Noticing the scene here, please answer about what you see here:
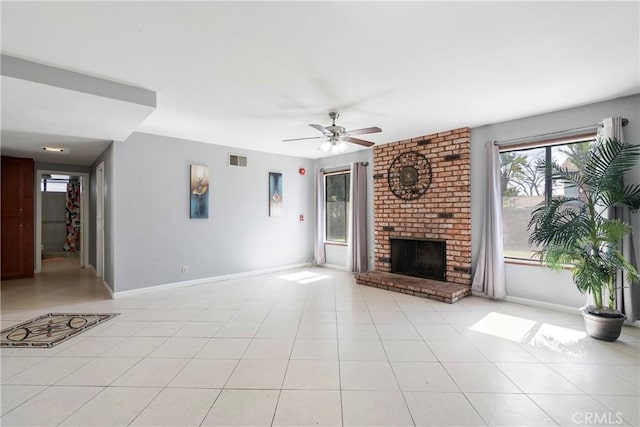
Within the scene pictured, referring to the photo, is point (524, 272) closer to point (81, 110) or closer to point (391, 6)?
point (391, 6)

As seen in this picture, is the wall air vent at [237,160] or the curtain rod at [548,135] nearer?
the curtain rod at [548,135]

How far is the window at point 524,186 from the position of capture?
3.76m

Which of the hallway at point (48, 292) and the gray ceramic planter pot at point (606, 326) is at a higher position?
the gray ceramic planter pot at point (606, 326)

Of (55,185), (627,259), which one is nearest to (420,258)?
(627,259)

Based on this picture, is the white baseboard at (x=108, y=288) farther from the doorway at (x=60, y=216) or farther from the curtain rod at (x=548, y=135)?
the curtain rod at (x=548, y=135)

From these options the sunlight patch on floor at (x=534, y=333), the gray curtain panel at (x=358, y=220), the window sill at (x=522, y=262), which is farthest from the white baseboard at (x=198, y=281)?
the window sill at (x=522, y=262)

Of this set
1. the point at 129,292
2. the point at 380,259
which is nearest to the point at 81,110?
the point at 129,292

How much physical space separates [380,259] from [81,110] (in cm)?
495

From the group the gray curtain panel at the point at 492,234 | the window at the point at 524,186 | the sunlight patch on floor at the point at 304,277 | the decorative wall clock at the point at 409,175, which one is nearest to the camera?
the window at the point at 524,186

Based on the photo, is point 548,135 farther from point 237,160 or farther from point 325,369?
point 237,160

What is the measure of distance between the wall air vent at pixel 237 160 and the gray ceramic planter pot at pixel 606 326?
559 cm

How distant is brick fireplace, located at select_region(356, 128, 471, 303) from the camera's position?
14.4 feet

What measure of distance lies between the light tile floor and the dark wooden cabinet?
2.54 m

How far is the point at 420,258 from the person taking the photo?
496cm
